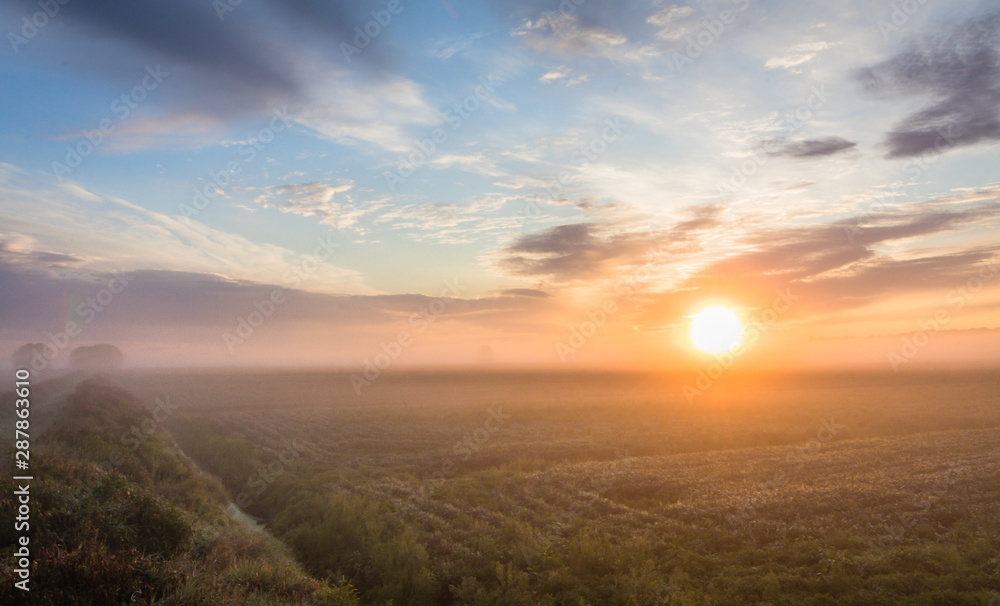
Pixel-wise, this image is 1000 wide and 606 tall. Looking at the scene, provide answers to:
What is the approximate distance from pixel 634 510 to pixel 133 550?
19.3m

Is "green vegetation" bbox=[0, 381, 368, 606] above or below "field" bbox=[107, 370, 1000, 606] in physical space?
above

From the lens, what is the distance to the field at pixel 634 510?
14.6 meters

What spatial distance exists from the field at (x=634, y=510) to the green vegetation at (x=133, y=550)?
335 cm

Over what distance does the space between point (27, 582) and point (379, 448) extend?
3228cm

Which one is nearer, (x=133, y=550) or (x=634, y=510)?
(x=133, y=550)

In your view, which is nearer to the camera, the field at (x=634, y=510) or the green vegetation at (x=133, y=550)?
→ the green vegetation at (x=133, y=550)

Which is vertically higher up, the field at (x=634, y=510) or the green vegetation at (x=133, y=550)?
the green vegetation at (x=133, y=550)

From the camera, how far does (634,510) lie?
71.1 ft

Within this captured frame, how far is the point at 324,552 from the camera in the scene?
66.9 feet

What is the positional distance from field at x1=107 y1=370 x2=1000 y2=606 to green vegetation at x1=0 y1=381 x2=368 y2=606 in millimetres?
3346

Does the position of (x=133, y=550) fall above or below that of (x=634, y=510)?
above

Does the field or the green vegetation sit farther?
the field

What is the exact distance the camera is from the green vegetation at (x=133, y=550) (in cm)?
865

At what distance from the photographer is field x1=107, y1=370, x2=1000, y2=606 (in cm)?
1464
